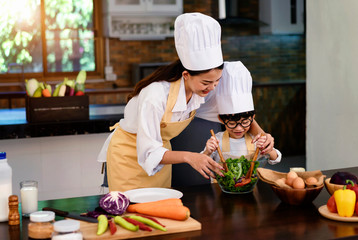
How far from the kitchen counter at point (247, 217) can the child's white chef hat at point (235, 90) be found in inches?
18.2

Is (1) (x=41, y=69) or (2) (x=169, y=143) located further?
(1) (x=41, y=69)

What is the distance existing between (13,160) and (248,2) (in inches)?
186

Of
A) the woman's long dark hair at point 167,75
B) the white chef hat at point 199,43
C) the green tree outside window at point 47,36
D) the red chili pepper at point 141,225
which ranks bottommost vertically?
the red chili pepper at point 141,225

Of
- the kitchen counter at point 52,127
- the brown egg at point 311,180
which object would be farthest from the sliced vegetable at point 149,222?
the kitchen counter at point 52,127

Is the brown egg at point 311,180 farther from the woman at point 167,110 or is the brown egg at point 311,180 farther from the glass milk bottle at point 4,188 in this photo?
the glass milk bottle at point 4,188

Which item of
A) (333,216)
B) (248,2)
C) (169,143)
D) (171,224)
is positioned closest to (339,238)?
(333,216)

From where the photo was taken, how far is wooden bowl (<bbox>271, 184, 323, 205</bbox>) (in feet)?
6.43

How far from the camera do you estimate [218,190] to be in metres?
2.25

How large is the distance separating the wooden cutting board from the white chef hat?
0.75 m

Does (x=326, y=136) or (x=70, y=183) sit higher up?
(x=326, y=136)

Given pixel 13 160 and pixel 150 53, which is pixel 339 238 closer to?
pixel 13 160

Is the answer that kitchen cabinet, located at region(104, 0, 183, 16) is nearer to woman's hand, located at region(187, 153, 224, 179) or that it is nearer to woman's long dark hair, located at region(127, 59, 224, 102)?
woman's long dark hair, located at region(127, 59, 224, 102)

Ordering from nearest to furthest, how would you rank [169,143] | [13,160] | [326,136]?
[169,143], [13,160], [326,136]

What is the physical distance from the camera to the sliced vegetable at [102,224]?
166cm
